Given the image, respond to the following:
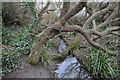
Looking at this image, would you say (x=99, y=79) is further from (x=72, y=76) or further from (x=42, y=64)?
(x=42, y=64)

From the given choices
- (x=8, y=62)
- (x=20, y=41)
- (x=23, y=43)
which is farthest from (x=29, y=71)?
(x=20, y=41)

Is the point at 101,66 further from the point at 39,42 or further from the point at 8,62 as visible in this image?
the point at 8,62

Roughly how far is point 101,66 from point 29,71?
2263mm

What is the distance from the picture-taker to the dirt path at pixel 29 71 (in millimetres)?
3689

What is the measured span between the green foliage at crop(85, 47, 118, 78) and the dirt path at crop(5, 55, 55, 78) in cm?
143

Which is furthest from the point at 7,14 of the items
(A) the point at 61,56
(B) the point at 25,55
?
(A) the point at 61,56

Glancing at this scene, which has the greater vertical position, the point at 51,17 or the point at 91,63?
the point at 51,17

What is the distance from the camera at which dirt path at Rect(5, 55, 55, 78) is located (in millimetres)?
3689

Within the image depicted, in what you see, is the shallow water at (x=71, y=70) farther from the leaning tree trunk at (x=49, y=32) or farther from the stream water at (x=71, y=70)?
the leaning tree trunk at (x=49, y=32)

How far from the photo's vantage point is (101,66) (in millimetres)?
3840

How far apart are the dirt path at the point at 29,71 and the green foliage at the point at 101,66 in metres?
1.43

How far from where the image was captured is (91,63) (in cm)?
412

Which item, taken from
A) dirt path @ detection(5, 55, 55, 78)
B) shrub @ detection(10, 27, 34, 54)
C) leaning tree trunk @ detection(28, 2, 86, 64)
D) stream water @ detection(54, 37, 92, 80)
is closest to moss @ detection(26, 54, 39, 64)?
leaning tree trunk @ detection(28, 2, 86, 64)

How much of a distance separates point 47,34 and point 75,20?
7413 mm
